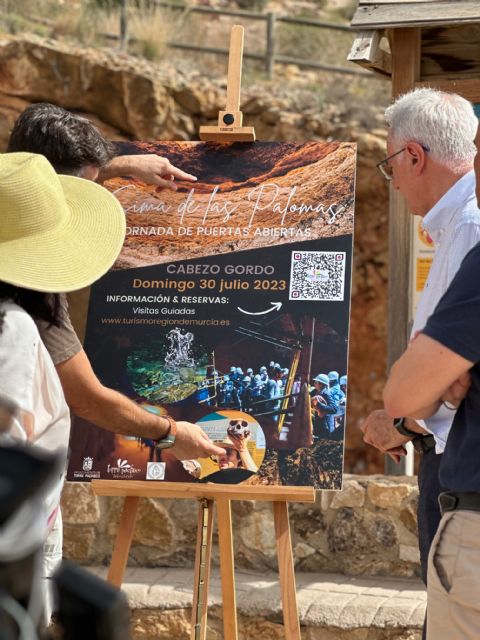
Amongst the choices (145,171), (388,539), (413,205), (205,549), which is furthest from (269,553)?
(413,205)

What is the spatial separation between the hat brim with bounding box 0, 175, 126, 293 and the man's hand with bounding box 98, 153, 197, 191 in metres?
1.25

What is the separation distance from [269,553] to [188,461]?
5.06 ft

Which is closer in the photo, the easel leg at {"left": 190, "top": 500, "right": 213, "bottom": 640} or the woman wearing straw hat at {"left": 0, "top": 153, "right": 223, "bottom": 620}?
the woman wearing straw hat at {"left": 0, "top": 153, "right": 223, "bottom": 620}

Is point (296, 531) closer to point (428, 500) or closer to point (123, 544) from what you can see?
point (123, 544)

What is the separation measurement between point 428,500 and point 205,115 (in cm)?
766

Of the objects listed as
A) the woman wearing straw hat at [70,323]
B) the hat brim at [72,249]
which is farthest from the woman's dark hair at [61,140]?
the hat brim at [72,249]

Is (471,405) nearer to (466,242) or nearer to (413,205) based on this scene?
(466,242)

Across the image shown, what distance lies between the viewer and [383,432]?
2.89 metres

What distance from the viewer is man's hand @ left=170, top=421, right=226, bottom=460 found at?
306cm

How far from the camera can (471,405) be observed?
2.13 m

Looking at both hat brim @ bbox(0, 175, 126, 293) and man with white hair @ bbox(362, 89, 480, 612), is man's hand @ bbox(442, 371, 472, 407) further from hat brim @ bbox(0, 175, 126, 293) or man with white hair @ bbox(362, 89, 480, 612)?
hat brim @ bbox(0, 175, 126, 293)

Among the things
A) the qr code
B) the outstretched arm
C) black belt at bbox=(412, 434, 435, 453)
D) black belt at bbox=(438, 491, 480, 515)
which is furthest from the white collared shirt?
the outstretched arm

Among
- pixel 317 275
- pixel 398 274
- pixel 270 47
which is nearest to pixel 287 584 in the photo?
pixel 317 275

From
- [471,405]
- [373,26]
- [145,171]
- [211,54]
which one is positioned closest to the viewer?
[471,405]
